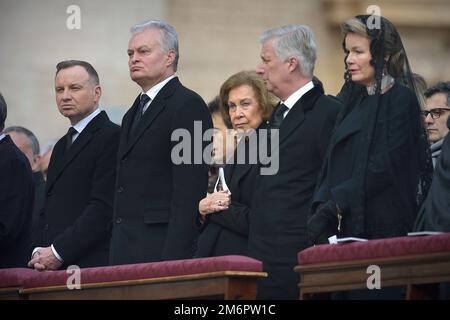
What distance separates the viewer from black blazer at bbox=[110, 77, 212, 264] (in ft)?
34.1

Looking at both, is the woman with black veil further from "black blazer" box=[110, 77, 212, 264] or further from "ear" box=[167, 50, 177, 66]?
"ear" box=[167, 50, 177, 66]

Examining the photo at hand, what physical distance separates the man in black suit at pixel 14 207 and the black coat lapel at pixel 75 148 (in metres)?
0.21

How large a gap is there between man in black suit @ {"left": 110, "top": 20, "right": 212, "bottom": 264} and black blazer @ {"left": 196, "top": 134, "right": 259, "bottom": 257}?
21cm

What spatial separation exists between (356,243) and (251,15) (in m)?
10.8

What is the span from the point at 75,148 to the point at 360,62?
226 centimetres

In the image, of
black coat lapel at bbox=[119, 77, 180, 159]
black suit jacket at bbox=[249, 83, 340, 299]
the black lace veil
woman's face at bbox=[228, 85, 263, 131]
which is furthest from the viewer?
woman's face at bbox=[228, 85, 263, 131]

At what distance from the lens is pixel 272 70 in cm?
1045

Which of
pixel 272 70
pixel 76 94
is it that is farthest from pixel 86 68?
pixel 272 70

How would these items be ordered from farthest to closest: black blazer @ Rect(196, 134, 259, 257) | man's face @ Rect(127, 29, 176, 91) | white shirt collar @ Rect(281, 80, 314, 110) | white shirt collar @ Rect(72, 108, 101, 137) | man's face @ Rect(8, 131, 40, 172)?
1. man's face @ Rect(8, 131, 40, 172)
2. white shirt collar @ Rect(72, 108, 101, 137)
3. man's face @ Rect(127, 29, 176, 91)
4. black blazer @ Rect(196, 134, 259, 257)
5. white shirt collar @ Rect(281, 80, 314, 110)

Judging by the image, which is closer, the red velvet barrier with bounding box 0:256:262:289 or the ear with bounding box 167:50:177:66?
the red velvet barrier with bounding box 0:256:262:289

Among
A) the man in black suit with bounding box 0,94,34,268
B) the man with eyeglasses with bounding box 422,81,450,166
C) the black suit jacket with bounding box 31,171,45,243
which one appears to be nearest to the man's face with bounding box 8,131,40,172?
the black suit jacket with bounding box 31,171,45,243

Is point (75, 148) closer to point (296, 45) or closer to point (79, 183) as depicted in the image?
point (79, 183)

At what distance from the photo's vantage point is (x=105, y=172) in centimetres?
1104

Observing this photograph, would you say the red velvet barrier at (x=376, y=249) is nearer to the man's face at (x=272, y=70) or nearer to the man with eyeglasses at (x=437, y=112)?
the man's face at (x=272, y=70)
